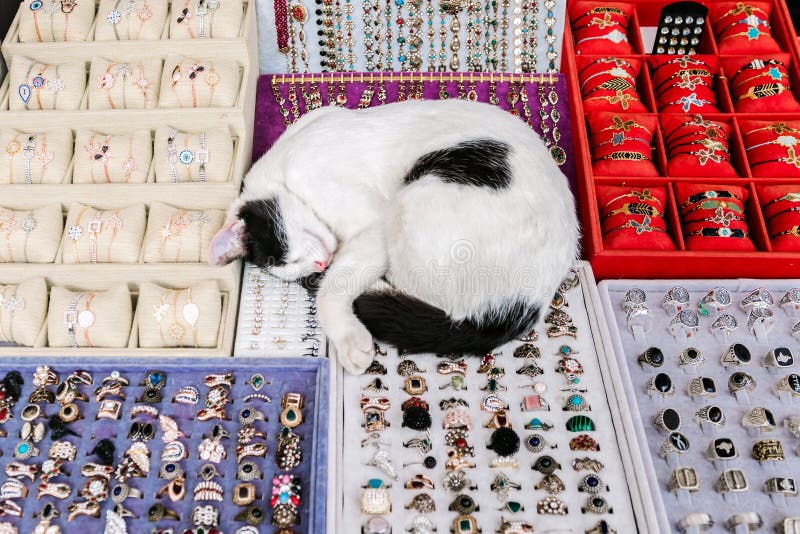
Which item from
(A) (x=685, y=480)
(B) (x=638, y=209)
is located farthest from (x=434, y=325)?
(B) (x=638, y=209)

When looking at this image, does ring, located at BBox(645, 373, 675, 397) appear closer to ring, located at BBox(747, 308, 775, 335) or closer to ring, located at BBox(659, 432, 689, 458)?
ring, located at BBox(659, 432, 689, 458)

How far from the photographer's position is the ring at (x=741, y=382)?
1.52 meters

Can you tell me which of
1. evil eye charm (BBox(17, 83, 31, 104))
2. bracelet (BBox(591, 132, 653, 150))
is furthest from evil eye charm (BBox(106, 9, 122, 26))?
bracelet (BBox(591, 132, 653, 150))

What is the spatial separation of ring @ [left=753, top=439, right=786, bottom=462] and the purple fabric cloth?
1.01 m

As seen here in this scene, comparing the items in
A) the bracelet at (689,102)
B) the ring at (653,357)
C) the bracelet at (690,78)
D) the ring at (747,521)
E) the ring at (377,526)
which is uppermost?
the bracelet at (690,78)

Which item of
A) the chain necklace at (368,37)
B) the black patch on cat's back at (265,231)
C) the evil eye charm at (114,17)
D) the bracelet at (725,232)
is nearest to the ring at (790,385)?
the bracelet at (725,232)

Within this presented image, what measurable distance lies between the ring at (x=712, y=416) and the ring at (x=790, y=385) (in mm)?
179

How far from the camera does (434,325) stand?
1.45 metres

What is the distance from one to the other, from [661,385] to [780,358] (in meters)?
0.32

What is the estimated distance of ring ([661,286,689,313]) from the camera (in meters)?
1.70

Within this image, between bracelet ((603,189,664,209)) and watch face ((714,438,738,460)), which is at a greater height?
bracelet ((603,189,664,209))

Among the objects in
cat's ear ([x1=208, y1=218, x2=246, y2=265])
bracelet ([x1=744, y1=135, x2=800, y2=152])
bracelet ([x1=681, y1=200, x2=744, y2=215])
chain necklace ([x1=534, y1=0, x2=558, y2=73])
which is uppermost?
chain necklace ([x1=534, y1=0, x2=558, y2=73])

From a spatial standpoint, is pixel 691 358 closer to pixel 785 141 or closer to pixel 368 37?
pixel 785 141

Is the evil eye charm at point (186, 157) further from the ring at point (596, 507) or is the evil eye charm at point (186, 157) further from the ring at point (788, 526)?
the ring at point (788, 526)
